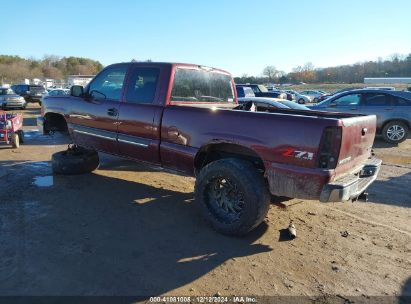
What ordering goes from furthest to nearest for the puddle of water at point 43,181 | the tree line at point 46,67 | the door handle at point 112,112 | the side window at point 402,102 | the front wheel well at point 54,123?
the tree line at point 46,67 → the side window at point 402,102 → the front wheel well at point 54,123 → the puddle of water at point 43,181 → the door handle at point 112,112

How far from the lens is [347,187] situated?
388cm

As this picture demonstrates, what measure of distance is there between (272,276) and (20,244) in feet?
8.76

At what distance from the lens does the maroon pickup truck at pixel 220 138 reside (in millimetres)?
3873

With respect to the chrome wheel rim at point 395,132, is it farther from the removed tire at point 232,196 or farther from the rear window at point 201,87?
the removed tire at point 232,196

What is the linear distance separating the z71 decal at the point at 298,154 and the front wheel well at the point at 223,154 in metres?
0.46

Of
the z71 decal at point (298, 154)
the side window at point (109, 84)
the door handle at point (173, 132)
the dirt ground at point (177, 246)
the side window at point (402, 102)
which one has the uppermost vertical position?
the side window at point (109, 84)

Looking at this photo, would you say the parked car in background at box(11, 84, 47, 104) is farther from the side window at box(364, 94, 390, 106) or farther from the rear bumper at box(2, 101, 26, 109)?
the side window at box(364, 94, 390, 106)

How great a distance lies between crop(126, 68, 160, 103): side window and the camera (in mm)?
5422

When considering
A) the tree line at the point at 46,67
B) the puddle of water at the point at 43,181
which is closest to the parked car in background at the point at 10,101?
the puddle of water at the point at 43,181

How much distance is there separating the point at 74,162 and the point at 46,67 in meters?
124

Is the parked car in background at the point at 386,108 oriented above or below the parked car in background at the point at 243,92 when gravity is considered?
below

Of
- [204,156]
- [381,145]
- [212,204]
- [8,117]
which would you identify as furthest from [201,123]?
[381,145]

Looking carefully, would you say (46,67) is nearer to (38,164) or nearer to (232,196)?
(38,164)

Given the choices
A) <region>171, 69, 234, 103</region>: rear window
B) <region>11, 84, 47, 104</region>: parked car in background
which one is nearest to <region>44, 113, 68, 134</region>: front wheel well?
<region>171, 69, 234, 103</region>: rear window
